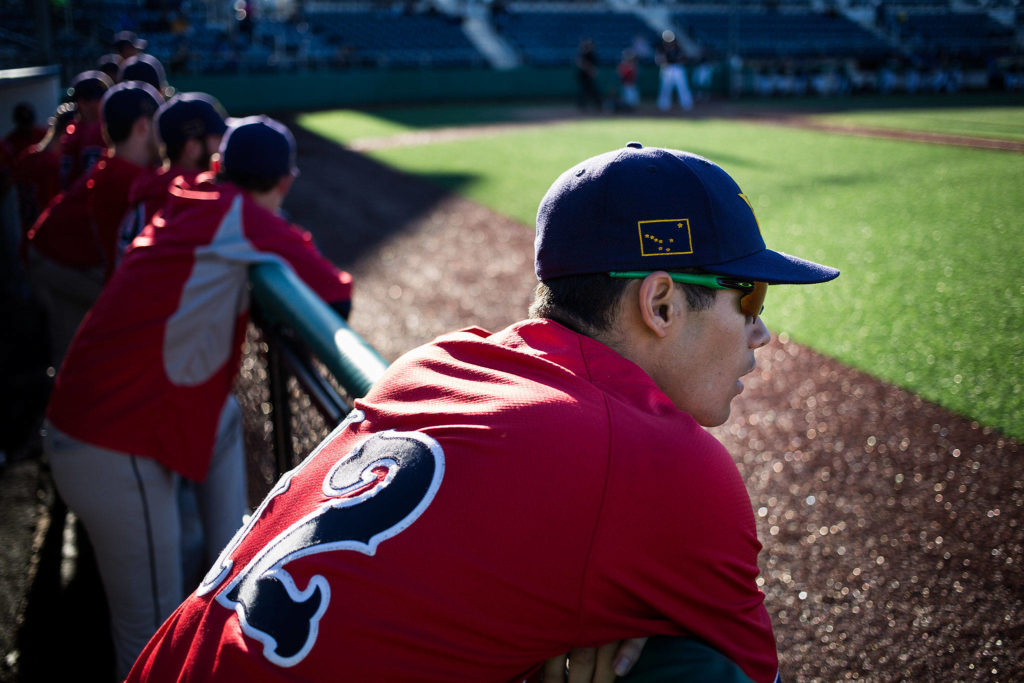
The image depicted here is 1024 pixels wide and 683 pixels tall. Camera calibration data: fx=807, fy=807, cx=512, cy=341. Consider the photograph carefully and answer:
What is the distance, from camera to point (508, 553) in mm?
→ 965

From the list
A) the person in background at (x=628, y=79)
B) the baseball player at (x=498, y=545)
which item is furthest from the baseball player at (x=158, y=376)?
the person in background at (x=628, y=79)

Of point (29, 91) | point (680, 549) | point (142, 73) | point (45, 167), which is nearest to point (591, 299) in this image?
point (680, 549)

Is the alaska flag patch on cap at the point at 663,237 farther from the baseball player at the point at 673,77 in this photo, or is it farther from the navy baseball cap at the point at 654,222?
the baseball player at the point at 673,77

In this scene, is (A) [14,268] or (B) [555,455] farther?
(A) [14,268]

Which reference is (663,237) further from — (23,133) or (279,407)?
(23,133)

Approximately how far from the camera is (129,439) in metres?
2.32

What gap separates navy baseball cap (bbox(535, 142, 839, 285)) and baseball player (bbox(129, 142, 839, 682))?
0.15m

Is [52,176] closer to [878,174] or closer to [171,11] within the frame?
[878,174]

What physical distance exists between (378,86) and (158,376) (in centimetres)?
2191

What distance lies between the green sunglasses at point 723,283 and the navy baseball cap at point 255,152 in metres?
1.72

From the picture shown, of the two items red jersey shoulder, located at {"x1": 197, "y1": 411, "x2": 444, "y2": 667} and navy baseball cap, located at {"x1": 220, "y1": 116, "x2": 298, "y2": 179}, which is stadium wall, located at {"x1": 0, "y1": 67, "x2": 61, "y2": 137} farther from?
red jersey shoulder, located at {"x1": 197, "y1": 411, "x2": 444, "y2": 667}

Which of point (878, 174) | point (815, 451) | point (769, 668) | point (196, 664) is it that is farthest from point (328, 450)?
point (878, 174)

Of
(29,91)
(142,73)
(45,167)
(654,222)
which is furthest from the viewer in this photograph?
(29,91)

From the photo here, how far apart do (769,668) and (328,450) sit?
0.68 metres
